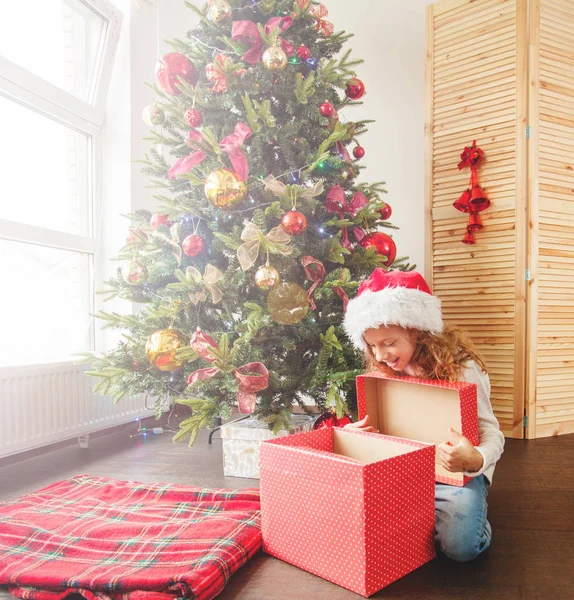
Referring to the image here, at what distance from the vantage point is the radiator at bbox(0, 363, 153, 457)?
6.28 feet

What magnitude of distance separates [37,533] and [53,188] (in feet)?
5.48

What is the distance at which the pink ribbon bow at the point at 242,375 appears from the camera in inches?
61.8

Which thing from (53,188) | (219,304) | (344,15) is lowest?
(219,304)

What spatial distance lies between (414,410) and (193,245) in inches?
35.1

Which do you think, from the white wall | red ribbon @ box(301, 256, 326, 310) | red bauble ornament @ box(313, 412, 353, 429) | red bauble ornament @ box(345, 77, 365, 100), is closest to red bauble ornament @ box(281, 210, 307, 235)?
red ribbon @ box(301, 256, 326, 310)

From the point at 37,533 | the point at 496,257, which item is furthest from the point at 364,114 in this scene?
the point at 37,533

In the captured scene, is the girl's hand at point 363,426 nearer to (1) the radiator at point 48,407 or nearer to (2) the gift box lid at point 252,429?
(2) the gift box lid at point 252,429

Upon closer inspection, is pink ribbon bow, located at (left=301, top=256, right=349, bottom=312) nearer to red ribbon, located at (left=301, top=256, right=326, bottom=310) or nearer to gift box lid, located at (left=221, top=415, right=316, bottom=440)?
A: red ribbon, located at (left=301, top=256, right=326, bottom=310)

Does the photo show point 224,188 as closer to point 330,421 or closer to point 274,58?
point 274,58

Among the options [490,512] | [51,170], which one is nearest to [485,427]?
[490,512]

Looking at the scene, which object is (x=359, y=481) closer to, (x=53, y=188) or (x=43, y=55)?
(x=53, y=188)

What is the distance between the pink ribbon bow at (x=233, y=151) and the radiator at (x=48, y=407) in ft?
3.17

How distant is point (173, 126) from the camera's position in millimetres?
1984

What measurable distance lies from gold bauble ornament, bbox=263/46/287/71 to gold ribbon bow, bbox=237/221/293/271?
0.56 m
